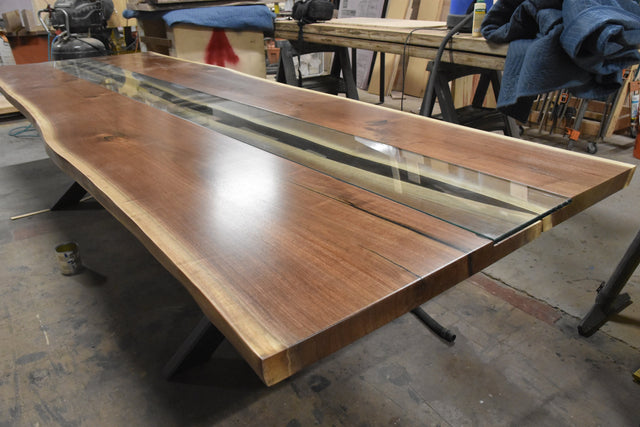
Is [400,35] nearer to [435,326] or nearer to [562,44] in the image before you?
[562,44]

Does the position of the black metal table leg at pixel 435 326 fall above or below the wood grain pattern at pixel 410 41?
below

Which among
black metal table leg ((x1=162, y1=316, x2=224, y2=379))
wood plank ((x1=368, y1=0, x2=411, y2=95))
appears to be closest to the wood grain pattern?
black metal table leg ((x1=162, y1=316, x2=224, y2=379))

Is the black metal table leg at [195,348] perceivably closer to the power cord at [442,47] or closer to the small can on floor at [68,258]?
the small can on floor at [68,258]

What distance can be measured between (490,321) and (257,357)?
3.79ft

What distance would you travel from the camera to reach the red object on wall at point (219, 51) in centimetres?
293

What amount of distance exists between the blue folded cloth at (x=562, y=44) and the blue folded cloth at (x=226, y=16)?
66.5 inches

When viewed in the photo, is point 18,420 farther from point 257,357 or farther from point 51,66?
point 51,66

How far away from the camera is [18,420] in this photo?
3.44ft

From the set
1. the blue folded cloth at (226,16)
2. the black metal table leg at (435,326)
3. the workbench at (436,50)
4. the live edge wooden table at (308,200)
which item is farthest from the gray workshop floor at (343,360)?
the blue folded cloth at (226,16)

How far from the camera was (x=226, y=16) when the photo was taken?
286 centimetres

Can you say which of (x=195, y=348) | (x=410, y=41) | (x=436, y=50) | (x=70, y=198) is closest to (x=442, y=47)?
(x=436, y=50)

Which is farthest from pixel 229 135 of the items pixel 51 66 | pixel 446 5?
pixel 446 5

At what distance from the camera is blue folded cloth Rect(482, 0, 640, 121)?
1358 mm

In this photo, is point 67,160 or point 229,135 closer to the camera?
point 67,160
